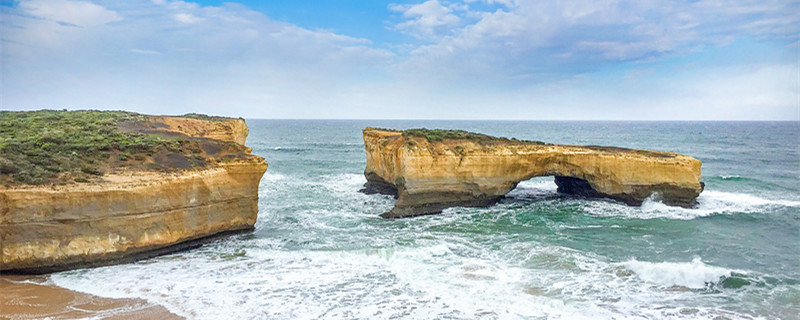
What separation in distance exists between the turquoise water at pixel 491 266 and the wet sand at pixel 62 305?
1.24 feet

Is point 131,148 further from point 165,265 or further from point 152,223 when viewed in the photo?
point 165,265

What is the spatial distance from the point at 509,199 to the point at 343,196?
353 inches

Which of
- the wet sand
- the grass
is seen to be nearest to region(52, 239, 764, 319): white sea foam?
the wet sand

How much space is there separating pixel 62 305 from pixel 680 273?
1623cm

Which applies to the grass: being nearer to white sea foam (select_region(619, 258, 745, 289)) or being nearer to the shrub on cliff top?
the shrub on cliff top

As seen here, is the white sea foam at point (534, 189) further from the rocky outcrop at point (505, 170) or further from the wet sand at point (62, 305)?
the wet sand at point (62, 305)

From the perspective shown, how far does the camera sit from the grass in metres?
13.2

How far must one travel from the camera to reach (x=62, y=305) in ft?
35.8

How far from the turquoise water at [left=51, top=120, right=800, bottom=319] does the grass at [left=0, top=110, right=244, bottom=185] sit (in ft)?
9.91

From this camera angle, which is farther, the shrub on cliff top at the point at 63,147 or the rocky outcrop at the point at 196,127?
the rocky outcrop at the point at 196,127

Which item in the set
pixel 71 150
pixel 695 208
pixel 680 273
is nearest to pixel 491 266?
pixel 680 273

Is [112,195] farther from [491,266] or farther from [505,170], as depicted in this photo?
[505,170]

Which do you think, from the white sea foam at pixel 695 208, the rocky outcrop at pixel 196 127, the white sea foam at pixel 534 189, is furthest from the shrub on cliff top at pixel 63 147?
the white sea foam at pixel 695 208

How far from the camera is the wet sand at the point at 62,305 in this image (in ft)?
34.4
